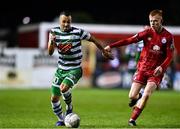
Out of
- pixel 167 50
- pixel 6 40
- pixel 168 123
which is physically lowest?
pixel 6 40

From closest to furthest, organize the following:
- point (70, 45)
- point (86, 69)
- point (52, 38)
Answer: point (52, 38) → point (70, 45) → point (86, 69)

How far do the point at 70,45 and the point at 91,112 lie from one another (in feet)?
15.7

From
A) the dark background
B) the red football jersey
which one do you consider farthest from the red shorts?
the dark background

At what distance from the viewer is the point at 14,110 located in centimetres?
1994

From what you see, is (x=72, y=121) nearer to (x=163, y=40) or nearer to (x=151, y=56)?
(x=151, y=56)

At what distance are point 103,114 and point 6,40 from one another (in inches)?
1462

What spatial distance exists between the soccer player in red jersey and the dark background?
34.9 m

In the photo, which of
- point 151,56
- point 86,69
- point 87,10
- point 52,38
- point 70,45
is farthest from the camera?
point 87,10

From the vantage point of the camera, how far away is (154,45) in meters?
15.3

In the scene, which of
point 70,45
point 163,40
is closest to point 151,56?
point 163,40

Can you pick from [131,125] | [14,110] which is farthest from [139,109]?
[14,110]

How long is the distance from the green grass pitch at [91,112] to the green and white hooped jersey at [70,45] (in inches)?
52.9

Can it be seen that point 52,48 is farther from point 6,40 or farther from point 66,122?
point 6,40

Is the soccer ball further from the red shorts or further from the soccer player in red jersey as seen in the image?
the red shorts
